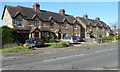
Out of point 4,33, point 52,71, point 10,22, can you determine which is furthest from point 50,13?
point 52,71

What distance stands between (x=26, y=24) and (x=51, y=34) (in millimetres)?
6825

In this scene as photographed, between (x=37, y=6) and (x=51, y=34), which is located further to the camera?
(x=37, y=6)

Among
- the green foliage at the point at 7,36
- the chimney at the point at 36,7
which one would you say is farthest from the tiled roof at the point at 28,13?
the green foliage at the point at 7,36

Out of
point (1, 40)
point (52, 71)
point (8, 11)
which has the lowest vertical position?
point (52, 71)

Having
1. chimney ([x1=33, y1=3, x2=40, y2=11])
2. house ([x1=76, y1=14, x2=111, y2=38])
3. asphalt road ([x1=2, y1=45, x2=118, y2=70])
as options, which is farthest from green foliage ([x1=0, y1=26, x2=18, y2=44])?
house ([x1=76, y1=14, x2=111, y2=38])

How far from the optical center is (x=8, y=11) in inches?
1280

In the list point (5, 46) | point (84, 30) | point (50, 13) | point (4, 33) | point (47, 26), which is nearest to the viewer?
point (5, 46)

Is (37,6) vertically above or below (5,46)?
above

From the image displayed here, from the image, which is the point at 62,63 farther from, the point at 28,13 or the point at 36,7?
the point at 36,7

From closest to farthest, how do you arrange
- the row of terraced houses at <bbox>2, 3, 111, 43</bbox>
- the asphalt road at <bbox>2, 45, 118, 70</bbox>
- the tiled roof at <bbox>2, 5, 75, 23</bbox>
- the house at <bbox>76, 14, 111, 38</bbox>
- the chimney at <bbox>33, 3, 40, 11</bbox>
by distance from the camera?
the asphalt road at <bbox>2, 45, 118, 70</bbox>, the row of terraced houses at <bbox>2, 3, 111, 43</bbox>, the tiled roof at <bbox>2, 5, 75, 23</bbox>, the chimney at <bbox>33, 3, 40, 11</bbox>, the house at <bbox>76, 14, 111, 38</bbox>

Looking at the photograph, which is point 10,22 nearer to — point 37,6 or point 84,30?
point 37,6

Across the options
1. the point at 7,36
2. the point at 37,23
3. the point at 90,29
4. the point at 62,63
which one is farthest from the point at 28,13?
the point at 62,63

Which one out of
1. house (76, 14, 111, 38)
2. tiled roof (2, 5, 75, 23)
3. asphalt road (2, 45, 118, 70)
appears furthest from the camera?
house (76, 14, 111, 38)

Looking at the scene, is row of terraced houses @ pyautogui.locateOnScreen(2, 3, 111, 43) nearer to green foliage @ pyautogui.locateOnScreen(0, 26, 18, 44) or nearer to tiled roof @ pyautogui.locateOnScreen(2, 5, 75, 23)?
tiled roof @ pyautogui.locateOnScreen(2, 5, 75, 23)
